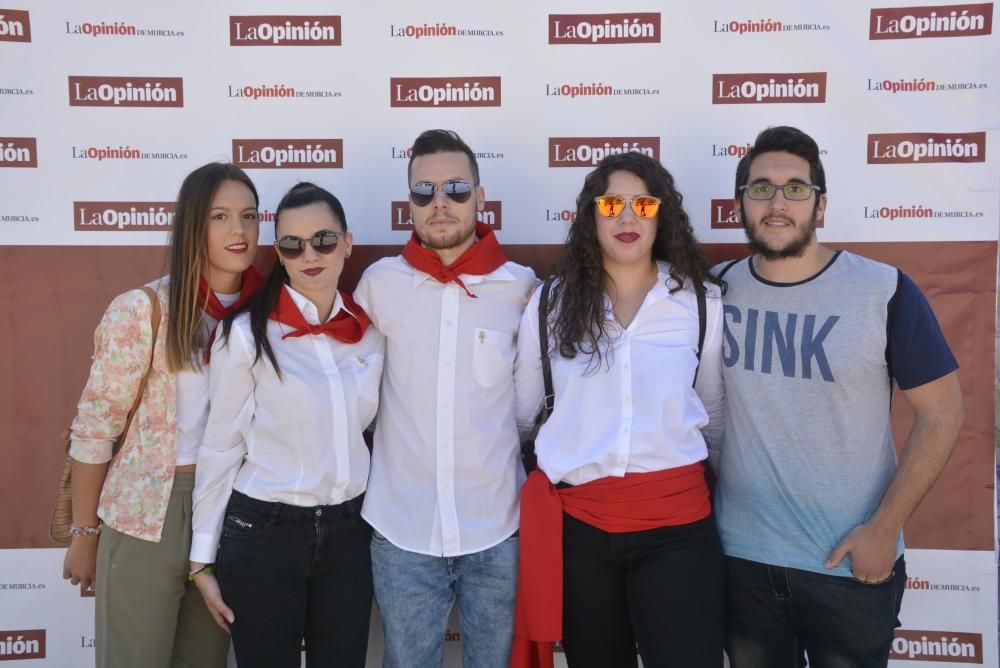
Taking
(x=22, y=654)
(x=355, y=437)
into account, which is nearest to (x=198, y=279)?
(x=355, y=437)

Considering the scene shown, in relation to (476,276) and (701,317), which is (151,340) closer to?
(476,276)

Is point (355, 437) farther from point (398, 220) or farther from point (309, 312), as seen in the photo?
point (398, 220)

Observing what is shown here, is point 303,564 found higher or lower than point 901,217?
lower

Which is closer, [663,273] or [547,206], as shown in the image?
[663,273]

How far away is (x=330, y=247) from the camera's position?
2.46m

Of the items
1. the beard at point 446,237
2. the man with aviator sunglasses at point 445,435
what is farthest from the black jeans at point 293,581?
the beard at point 446,237

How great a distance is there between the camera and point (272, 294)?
8.10 feet

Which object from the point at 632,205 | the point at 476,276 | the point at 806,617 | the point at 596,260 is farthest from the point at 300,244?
the point at 806,617

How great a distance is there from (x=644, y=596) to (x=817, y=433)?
0.75 metres

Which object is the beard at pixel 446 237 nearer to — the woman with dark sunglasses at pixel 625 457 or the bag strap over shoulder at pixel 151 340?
the woman with dark sunglasses at pixel 625 457

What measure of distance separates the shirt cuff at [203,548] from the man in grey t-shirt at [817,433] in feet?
5.63

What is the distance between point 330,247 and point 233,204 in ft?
1.34

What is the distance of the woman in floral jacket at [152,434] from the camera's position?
2.37m

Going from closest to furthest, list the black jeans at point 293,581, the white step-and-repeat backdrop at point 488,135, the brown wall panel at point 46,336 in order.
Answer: the black jeans at point 293,581
the white step-and-repeat backdrop at point 488,135
the brown wall panel at point 46,336
